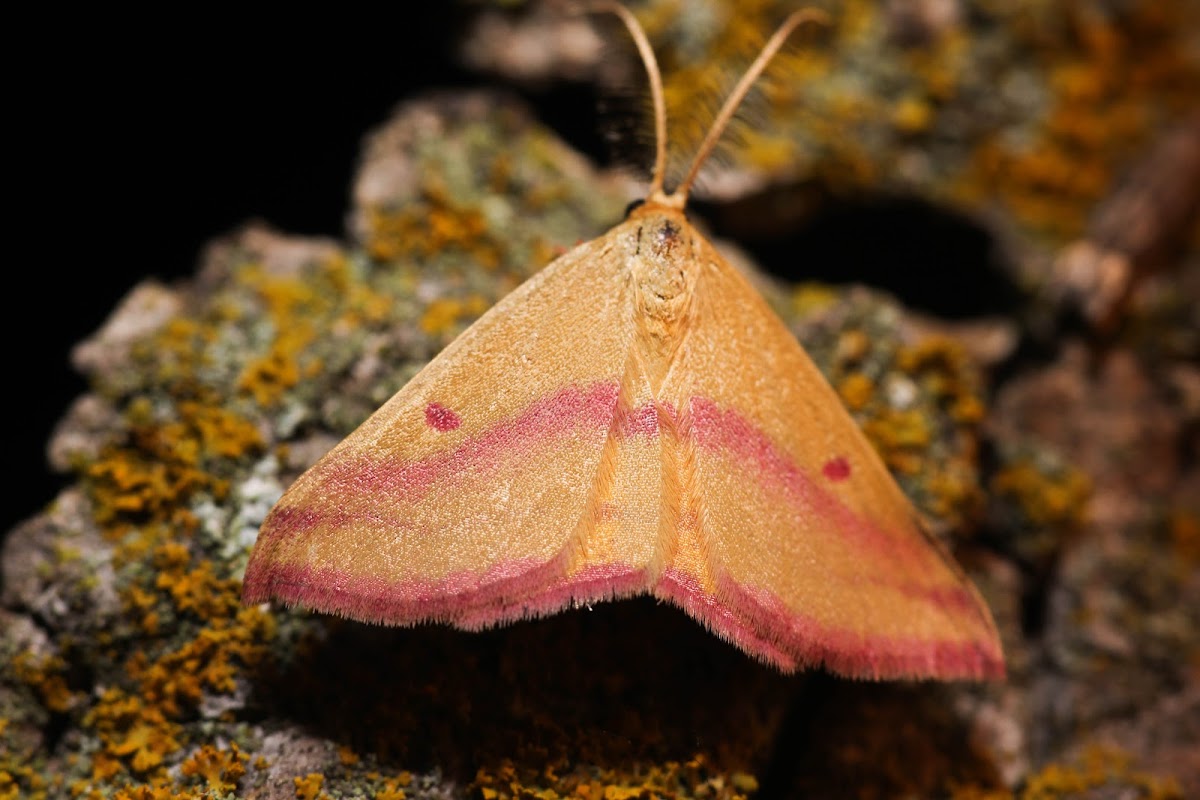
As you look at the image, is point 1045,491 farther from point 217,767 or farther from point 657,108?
Answer: point 217,767

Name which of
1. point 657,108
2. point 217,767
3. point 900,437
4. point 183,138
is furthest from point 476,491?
point 183,138

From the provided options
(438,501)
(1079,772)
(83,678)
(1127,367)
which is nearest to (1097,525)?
(1127,367)

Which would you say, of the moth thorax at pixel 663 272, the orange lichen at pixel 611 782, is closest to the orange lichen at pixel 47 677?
the orange lichen at pixel 611 782

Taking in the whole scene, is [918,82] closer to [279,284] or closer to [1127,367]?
[1127,367]

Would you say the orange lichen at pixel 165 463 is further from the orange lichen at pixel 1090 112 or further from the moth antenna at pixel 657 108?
the orange lichen at pixel 1090 112

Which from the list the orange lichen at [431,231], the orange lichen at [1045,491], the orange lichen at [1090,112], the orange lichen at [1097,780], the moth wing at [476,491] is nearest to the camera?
the moth wing at [476,491]

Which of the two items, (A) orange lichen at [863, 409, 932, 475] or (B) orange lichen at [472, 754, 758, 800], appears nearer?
(B) orange lichen at [472, 754, 758, 800]

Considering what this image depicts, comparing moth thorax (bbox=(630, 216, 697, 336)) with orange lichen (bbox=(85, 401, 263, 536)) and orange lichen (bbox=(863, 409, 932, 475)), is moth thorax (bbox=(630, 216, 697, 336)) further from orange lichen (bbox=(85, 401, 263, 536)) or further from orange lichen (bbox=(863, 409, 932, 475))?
orange lichen (bbox=(85, 401, 263, 536))

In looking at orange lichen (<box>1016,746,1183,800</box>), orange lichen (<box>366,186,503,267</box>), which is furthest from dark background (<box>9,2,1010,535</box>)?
orange lichen (<box>1016,746,1183,800</box>)
